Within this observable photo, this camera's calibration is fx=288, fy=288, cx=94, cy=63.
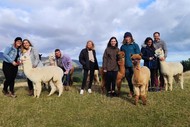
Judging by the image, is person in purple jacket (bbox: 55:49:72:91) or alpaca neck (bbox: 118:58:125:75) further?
person in purple jacket (bbox: 55:49:72:91)

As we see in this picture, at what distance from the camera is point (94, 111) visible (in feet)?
30.3

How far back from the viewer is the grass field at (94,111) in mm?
8234

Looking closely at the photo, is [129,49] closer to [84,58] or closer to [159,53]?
[159,53]

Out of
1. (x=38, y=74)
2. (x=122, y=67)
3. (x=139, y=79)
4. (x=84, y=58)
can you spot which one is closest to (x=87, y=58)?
(x=84, y=58)

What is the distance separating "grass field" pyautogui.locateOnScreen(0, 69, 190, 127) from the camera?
8.23 m

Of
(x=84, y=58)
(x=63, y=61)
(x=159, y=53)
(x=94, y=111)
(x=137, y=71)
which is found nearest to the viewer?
(x=94, y=111)

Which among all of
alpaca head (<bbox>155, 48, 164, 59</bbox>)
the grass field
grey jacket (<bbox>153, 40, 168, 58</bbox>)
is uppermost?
grey jacket (<bbox>153, 40, 168, 58</bbox>)

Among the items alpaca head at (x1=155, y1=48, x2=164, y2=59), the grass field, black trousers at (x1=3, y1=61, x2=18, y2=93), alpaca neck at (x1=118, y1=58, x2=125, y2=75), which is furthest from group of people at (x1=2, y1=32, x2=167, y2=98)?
the grass field

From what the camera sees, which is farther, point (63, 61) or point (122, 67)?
point (63, 61)

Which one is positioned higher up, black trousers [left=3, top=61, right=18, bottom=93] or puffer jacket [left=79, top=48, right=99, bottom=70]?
puffer jacket [left=79, top=48, right=99, bottom=70]

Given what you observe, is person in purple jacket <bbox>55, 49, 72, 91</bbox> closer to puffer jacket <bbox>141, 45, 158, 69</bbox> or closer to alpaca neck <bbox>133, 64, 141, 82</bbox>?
puffer jacket <bbox>141, 45, 158, 69</bbox>

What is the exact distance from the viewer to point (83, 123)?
8250mm

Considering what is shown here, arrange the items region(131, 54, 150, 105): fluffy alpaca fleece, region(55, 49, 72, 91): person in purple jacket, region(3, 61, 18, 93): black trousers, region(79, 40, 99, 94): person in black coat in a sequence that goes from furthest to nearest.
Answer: region(55, 49, 72, 91): person in purple jacket < region(79, 40, 99, 94): person in black coat < region(3, 61, 18, 93): black trousers < region(131, 54, 150, 105): fluffy alpaca fleece

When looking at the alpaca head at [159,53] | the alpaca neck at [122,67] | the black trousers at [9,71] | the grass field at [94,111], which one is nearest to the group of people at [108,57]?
the black trousers at [9,71]
